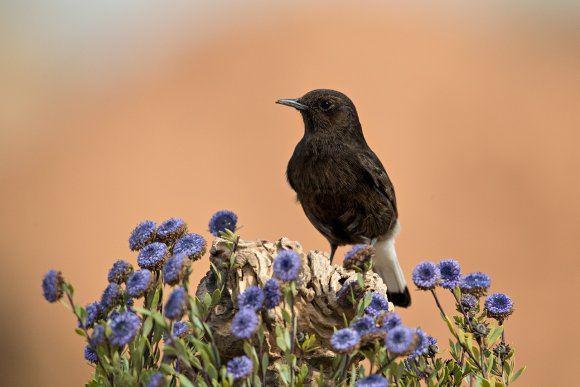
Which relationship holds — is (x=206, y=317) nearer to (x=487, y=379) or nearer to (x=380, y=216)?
(x=487, y=379)

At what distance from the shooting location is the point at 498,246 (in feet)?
44.3

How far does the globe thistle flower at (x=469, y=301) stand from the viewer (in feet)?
10.4

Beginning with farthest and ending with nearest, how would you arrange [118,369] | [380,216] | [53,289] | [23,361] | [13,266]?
[13,266]
[23,361]
[380,216]
[118,369]
[53,289]

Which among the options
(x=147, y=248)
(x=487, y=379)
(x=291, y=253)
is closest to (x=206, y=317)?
(x=147, y=248)

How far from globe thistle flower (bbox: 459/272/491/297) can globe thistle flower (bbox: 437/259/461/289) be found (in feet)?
0.12

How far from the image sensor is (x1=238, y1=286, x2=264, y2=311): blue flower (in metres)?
2.45

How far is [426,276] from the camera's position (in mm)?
2939

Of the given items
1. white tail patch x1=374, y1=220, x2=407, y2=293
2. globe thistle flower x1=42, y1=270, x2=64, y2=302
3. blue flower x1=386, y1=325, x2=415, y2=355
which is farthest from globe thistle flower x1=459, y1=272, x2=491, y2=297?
white tail patch x1=374, y1=220, x2=407, y2=293

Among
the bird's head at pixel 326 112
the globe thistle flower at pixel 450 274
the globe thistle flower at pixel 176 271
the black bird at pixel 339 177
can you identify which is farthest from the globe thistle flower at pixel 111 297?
the bird's head at pixel 326 112

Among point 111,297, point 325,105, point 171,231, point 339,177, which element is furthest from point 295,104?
point 111,297

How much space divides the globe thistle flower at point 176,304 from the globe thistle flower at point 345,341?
495mm

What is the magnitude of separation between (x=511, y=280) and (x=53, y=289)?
37.5 ft

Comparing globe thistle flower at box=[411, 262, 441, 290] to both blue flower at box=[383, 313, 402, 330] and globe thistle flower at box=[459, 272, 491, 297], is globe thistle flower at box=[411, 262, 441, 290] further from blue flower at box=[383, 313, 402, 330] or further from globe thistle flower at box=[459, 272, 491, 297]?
blue flower at box=[383, 313, 402, 330]

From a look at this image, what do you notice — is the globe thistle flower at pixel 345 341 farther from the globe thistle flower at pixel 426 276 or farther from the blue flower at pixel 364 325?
the globe thistle flower at pixel 426 276
